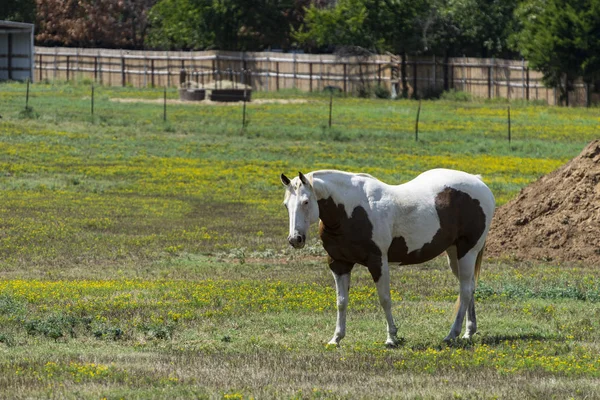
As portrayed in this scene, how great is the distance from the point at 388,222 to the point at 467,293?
147 centimetres

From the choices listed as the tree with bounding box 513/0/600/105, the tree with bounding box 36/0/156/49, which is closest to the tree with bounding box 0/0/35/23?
the tree with bounding box 36/0/156/49

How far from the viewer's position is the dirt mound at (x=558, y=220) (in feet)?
76.0

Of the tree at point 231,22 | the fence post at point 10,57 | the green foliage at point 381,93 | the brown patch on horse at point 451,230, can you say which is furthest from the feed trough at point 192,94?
the brown patch on horse at point 451,230

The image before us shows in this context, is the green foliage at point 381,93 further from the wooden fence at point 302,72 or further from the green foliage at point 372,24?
the green foliage at point 372,24

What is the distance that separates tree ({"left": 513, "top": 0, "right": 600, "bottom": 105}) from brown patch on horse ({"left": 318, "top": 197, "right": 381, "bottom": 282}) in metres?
61.2

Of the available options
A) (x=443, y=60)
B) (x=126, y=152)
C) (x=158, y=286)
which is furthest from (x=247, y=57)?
(x=158, y=286)

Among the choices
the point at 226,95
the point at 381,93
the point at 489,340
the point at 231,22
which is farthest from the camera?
the point at 231,22

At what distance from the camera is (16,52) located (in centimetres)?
8844

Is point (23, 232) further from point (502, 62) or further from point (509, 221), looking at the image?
point (502, 62)

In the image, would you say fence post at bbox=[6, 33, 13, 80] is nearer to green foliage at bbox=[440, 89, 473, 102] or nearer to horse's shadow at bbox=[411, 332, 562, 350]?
green foliage at bbox=[440, 89, 473, 102]

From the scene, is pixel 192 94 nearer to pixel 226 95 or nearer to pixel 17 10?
pixel 226 95

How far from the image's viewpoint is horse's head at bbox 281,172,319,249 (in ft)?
42.7

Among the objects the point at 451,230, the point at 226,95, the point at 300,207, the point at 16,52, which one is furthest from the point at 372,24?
the point at 300,207

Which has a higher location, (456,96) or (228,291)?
(456,96)
